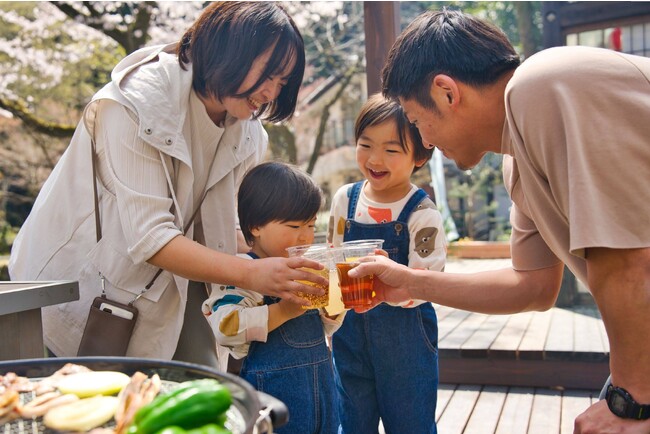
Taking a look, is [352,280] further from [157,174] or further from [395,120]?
[395,120]

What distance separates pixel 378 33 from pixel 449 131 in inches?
86.6

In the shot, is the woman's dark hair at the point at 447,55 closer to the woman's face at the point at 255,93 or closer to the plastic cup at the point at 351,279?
the woman's face at the point at 255,93

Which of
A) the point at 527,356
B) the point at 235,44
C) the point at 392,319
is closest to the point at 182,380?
the point at 235,44

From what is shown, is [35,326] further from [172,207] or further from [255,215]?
[255,215]

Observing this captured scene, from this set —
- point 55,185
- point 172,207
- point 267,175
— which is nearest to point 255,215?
point 267,175

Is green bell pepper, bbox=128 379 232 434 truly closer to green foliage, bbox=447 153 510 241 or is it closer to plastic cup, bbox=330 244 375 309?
plastic cup, bbox=330 244 375 309

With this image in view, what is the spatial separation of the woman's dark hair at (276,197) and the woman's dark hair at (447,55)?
0.42m

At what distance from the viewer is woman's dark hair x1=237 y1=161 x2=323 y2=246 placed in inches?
85.5

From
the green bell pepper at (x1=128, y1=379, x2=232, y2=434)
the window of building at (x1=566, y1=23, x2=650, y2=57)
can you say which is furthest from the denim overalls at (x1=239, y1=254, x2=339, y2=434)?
the window of building at (x1=566, y1=23, x2=650, y2=57)

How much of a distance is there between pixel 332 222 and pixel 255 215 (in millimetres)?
Answer: 640

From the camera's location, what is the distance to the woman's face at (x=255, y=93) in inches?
79.7

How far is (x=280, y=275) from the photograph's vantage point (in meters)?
1.80

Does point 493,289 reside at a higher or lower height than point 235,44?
lower

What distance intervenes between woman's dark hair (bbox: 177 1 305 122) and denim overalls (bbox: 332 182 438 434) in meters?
0.80
